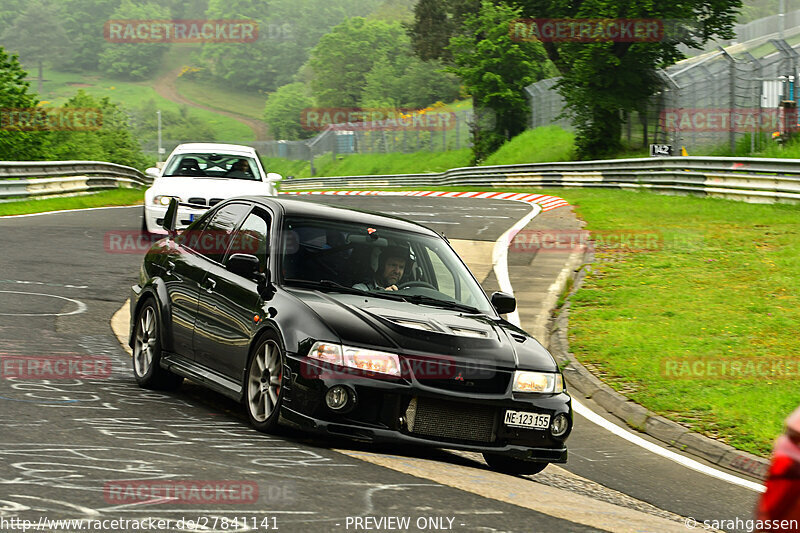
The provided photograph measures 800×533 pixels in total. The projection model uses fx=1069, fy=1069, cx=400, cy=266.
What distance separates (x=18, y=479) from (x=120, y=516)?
0.86 metres

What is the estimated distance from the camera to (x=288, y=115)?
574 ft

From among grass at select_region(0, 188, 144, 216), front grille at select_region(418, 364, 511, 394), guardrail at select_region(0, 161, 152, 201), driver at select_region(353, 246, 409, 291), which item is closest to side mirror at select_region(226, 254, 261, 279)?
driver at select_region(353, 246, 409, 291)

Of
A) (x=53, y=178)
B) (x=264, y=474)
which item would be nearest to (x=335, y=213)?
(x=264, y=474)

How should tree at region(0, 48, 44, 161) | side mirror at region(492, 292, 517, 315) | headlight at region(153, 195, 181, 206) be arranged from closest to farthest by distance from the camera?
side mirror at region(492, 292, 517, 315) → headlight at region(153, 195, 181, 206) → tree at region(0, 48, 44, 161)

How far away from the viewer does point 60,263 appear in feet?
51.5

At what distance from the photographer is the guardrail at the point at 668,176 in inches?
966

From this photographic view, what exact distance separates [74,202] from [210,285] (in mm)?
Result: 21190

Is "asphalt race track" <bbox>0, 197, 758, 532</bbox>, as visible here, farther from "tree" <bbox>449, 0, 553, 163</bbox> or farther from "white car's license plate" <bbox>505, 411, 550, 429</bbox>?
"tree" <bbox>449, 0, 553, 163</bbox>

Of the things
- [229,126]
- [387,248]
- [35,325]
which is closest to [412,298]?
[387,248]

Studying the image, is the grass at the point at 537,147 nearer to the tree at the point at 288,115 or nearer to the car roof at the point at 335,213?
the car roof at the point at 335,213

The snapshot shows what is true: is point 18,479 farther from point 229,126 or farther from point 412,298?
point 229,126

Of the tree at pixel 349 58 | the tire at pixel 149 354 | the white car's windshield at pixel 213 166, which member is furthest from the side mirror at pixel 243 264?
the tree at pixel 349 58

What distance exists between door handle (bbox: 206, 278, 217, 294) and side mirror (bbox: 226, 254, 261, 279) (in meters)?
0.53

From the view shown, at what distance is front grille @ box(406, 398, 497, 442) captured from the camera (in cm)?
635
